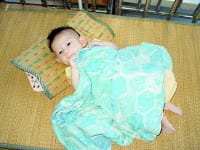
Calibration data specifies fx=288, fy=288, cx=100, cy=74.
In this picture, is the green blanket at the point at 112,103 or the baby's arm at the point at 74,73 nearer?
the green blanket at the point at 112,103

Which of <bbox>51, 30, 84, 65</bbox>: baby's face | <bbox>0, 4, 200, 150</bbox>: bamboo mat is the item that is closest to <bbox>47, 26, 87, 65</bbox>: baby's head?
<bbox>51, 30, 84, 65</bbox>: baby's face

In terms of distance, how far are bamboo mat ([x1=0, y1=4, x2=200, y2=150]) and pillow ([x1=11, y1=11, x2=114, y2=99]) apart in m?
0.07

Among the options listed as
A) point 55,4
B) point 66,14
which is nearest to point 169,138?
point 66,14

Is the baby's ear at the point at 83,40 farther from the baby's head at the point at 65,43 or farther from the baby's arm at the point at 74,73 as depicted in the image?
the baby's arm at the point at 74,73

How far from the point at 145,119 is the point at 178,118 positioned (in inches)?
9.5

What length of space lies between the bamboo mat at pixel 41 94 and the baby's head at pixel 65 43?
0.70ft

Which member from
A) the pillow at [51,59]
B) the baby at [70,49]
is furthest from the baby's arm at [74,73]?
the pillow at [51,59]

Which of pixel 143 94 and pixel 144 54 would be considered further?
pixel 144 54

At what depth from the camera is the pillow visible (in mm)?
1438

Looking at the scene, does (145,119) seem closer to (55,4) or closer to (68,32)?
(68,32)

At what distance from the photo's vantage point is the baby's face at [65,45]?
54.9 inches

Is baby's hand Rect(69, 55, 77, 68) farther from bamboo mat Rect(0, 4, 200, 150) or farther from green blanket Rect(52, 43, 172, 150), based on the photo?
bamboo mat Rect(0, 4, 200, 150)

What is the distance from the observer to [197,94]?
1.47 metres

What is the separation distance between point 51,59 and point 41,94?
0.19m
